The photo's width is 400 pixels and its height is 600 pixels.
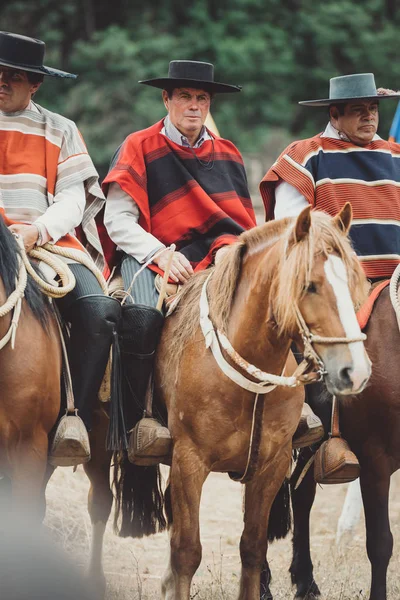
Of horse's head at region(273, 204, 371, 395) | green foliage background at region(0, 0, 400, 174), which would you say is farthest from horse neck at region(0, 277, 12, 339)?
green foliage background at region(0, 0, 400, 174)

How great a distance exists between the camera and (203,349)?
13.5 feet

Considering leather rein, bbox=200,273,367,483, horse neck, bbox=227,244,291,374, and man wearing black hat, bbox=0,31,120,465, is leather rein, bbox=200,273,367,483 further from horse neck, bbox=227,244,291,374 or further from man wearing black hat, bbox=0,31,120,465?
man wearing black hat, bbox=0,31,120,465

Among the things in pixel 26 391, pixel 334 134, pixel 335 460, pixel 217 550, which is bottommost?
pixel 217 550

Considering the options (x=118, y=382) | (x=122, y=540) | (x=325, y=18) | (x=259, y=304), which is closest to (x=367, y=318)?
(x=259, y=304)

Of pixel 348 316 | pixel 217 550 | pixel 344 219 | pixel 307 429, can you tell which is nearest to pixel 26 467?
pixel 307 429

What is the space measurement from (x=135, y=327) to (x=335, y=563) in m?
2.36

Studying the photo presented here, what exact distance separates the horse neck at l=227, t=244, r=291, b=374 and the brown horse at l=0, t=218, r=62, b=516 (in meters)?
0.82

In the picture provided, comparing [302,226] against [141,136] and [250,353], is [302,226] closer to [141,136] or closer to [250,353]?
[250,353]

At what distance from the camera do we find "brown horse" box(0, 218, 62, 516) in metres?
3.93

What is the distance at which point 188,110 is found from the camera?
4883mm

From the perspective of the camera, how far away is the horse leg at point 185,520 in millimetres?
4020

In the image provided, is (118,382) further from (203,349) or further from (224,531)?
(224,531)

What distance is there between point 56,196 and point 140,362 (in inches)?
37.2

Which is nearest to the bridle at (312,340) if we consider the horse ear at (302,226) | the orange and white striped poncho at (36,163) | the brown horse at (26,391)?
the horse ear at (302,226)
